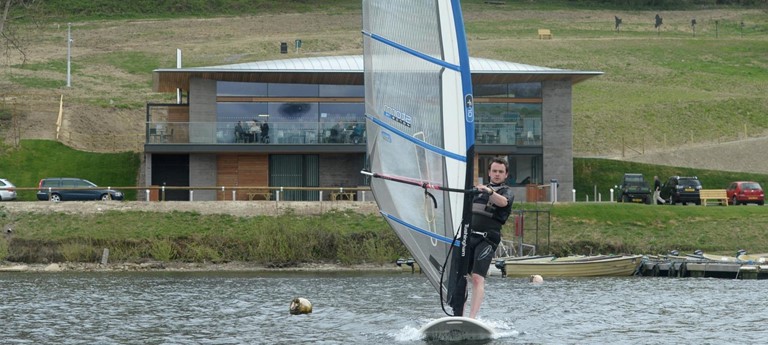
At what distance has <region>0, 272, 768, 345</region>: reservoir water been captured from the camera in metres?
23.5

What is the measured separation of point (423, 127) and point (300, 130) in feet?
113

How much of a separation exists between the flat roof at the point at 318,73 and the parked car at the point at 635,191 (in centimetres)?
520

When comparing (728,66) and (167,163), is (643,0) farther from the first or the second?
(167,163)

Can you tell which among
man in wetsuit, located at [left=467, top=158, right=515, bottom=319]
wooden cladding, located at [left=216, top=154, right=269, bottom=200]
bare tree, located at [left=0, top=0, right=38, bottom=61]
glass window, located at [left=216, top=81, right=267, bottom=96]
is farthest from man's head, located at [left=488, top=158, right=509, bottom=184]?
glass window, located at [left=216, top=81, right=267, bottom=96]

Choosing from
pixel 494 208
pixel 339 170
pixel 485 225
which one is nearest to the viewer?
pixel 494 208

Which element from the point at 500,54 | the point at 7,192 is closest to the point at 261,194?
the point at 7,192

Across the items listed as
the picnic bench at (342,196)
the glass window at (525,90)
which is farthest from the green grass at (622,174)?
the picnic bench at (342,196)

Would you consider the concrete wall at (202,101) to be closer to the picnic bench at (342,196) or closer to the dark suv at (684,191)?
the picnic bench at (342,196)

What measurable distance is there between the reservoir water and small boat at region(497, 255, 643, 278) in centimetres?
90

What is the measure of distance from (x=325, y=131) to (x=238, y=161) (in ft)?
13.5

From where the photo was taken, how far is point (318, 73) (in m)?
55.6

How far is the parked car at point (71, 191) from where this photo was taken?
54.0m

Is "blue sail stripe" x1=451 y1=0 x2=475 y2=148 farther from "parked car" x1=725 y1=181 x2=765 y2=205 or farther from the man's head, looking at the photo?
"parked car" x1=725 y1=181 x2=765 y2=205

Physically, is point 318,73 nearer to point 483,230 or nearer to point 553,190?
point 553,190
